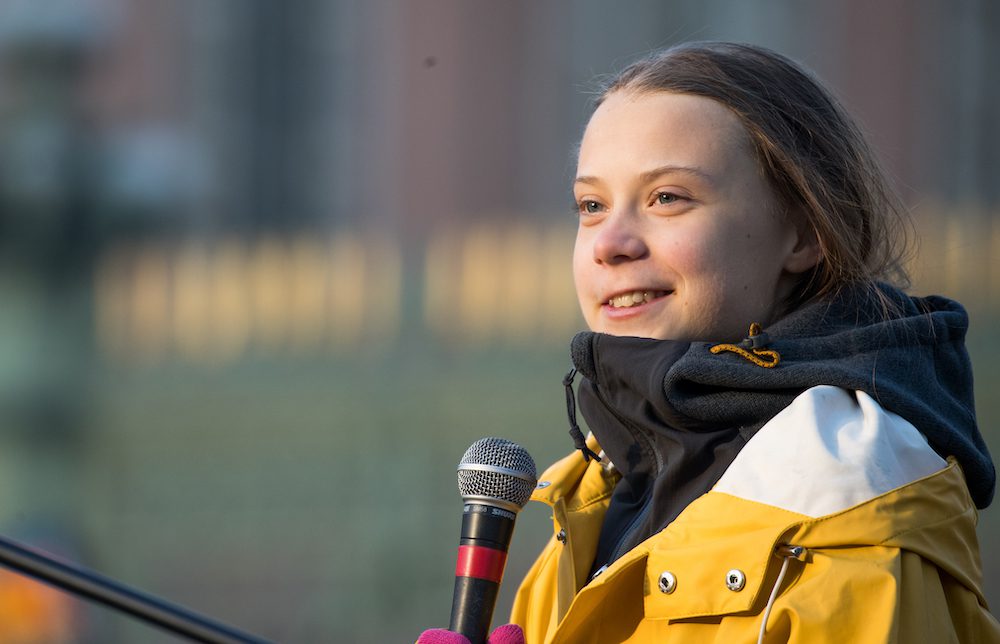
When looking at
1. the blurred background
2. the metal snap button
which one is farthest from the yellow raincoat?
the blurred background

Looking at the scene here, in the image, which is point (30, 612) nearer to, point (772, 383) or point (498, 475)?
point (498, 475)

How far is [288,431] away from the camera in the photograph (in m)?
8.69

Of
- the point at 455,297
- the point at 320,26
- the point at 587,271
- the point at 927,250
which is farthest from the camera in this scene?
the point at 320,26

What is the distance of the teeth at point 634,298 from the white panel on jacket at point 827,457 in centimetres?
27

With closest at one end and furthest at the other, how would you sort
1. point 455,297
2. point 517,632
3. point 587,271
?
1. point 517,632
2. point 587,271
3. point 455,297

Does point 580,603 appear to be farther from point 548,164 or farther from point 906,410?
point 548,164

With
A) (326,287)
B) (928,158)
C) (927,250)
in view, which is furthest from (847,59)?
(326,287)

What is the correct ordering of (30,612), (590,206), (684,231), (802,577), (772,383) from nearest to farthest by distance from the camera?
(802,577) < (772,383) < (684,231) < (590,206) < (30,612)

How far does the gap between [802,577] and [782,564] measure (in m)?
0.02

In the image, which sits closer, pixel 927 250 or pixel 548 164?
pixel 927 250

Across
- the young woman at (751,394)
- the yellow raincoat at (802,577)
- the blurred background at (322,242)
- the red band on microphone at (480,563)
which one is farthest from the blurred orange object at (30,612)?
the yellow raincoat at (802,577)

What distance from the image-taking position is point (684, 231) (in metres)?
1.66

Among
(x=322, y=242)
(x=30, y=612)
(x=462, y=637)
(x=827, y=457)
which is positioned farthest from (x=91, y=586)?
(x=322, y=242)

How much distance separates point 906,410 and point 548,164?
7.42m
